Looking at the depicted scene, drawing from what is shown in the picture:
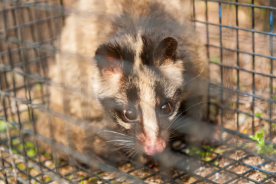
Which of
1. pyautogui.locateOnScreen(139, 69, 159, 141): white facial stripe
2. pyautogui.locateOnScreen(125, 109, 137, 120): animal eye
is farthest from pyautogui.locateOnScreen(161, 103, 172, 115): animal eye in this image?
pyautogui.locateOnScreen(125, 109, 137, 120): animal eye

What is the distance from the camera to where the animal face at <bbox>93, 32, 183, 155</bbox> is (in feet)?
8.41

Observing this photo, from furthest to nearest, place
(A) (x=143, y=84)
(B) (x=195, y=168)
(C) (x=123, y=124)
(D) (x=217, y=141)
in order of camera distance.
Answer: (D) (x=217, y=141) < (B) (x=195, y=168) < (C) (x=123, y=124) < (A) (x=143, y=84)

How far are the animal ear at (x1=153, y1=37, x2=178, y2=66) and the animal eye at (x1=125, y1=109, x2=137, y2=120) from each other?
1.49ft

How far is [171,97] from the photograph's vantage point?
2.75 m

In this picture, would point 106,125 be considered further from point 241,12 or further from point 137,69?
point 241,12

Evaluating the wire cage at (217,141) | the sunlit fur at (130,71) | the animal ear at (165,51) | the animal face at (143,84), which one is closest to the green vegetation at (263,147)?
the wire cage at (217,141)

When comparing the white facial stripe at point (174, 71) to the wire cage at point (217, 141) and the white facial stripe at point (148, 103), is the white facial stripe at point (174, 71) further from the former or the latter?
the wire cage at point (217, 141)

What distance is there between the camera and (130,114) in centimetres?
269

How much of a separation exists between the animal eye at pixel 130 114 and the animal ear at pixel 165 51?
17.8 inches

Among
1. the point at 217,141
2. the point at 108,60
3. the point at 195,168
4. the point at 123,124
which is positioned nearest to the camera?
the point at 108,60

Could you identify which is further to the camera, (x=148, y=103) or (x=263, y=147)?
(x=263, y=147)

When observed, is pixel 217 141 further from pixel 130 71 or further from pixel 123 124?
pixel 130 71

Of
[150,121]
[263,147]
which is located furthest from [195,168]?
[150,121]

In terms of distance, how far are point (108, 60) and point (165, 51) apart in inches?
19.4
